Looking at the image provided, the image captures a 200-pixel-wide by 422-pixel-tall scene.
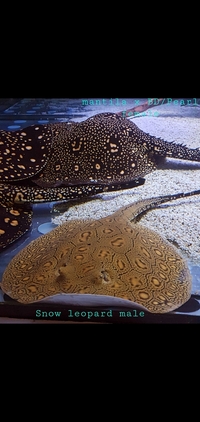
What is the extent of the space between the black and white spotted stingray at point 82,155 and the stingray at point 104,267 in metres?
0.77

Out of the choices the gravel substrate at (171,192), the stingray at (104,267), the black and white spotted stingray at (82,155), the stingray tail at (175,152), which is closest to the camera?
the stingray at (104,267)

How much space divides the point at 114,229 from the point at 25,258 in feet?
2.40

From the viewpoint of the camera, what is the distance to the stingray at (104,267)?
2.50 meters

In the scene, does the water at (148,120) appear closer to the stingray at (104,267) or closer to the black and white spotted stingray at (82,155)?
the black and white spotted stingray at (82,155)

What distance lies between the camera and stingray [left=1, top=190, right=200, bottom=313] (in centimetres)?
250

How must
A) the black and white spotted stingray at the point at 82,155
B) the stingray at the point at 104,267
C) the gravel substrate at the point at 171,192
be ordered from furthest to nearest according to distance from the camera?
the black and white spotted stingray at the point at 82,155
the gravel substrate at the point at 171,192
the stingray at the point at 104,267

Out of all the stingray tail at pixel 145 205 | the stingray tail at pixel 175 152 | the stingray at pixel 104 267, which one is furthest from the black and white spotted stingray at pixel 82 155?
the stingray at pixel 104 267

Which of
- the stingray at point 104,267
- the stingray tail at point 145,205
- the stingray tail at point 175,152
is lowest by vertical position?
A: the stingray at point 104,267

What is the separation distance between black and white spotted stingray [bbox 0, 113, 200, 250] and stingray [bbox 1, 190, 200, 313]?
0.77 metres

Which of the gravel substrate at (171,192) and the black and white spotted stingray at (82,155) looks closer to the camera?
the gravel substrate at (171,192)

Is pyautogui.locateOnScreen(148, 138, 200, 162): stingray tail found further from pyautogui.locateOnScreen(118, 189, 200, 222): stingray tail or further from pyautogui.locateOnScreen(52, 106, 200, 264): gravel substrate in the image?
pyautogui.locateOnScreen(118, 189, 200, 222): stingray tail

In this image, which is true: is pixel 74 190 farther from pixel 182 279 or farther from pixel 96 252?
pixel 182 279
